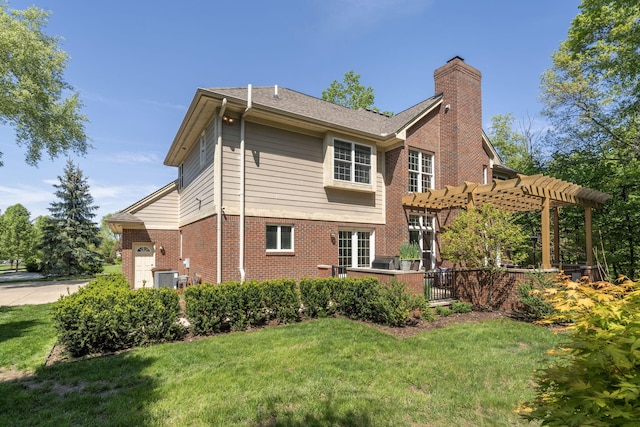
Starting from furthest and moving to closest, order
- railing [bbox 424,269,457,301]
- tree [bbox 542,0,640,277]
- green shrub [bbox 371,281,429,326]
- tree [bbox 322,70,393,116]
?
tree [bbox 322,70,393,116]
tree [bbox 542,0,640,277]
railing [bbox 424,269,457,301]
green shrub [bbox 371,281,429,326]

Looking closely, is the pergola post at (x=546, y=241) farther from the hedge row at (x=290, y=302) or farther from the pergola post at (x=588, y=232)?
the hedge row at (x=290, y=302)

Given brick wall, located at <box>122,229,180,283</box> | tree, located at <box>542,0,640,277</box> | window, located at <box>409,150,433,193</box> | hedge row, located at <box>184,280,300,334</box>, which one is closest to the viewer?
hedge row, located at <box>184,280,300,334</box>

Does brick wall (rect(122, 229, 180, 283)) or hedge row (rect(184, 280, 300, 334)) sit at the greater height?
brick wall (rect(122, 229, 180, 283))

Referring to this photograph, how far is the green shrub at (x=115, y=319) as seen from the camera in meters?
5.61

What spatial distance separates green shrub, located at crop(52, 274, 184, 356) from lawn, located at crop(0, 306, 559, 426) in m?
0.46

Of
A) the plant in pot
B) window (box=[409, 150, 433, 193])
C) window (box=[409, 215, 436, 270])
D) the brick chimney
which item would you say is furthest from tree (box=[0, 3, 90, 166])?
the brick chimney

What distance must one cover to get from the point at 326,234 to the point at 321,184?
1.80 meters

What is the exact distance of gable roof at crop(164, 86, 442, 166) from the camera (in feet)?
31.0

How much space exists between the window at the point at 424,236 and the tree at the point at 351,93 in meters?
18.7

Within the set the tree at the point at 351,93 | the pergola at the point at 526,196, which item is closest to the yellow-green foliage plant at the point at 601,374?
the pergola at the point at 526,196

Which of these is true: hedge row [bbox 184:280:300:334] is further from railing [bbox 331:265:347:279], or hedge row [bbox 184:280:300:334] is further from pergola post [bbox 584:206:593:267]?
pergola post [bbox 584:206:593:267]

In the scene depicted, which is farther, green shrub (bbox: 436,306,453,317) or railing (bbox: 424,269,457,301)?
railing (bbox: 424,269,457,301)

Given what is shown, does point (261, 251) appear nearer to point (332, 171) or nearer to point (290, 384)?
point (332, 171)

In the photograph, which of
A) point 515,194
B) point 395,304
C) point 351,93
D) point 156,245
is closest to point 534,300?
point 395,304
